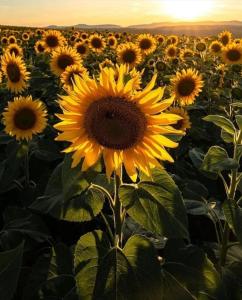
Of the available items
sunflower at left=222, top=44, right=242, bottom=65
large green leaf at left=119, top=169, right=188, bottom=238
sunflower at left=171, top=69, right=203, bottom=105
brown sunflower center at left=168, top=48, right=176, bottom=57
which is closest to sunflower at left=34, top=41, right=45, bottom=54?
brown sunflower center at left=168, top=48, right=176, bottom=57

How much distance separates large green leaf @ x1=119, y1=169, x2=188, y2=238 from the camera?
7.59 feet

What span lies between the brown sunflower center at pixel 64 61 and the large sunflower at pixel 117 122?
6094 millimetres

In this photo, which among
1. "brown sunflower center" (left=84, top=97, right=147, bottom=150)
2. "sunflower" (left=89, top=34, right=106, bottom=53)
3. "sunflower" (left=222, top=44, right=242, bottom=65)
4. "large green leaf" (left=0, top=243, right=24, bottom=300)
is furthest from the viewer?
"sunflower" (left=89, top=34, right=106, bottom=53)


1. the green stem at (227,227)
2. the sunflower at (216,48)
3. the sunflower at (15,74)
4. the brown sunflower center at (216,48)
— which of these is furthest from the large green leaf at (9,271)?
the brown sunflower center at (216,48)

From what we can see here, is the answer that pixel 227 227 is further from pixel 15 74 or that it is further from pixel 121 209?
pixel 15 74

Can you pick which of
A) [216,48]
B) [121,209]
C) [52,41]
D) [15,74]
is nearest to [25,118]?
[121,209]

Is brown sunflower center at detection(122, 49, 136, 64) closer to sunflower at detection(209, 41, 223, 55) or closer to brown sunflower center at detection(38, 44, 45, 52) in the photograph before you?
sunflower at detection(209, 41, 223, 55)

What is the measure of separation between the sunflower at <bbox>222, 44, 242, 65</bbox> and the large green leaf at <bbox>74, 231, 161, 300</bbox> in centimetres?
813

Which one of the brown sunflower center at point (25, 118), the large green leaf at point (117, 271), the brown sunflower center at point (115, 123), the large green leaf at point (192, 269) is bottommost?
the large green leaf at point (192, 269)

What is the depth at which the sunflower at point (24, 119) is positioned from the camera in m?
4.77

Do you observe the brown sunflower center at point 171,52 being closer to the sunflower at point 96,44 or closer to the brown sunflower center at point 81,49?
the sunflower at point 96,44

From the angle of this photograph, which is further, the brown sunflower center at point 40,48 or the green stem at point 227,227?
the brown sunflower center at point 40,48

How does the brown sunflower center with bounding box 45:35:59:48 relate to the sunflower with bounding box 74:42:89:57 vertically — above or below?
above

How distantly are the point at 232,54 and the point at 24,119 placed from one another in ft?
20.9
